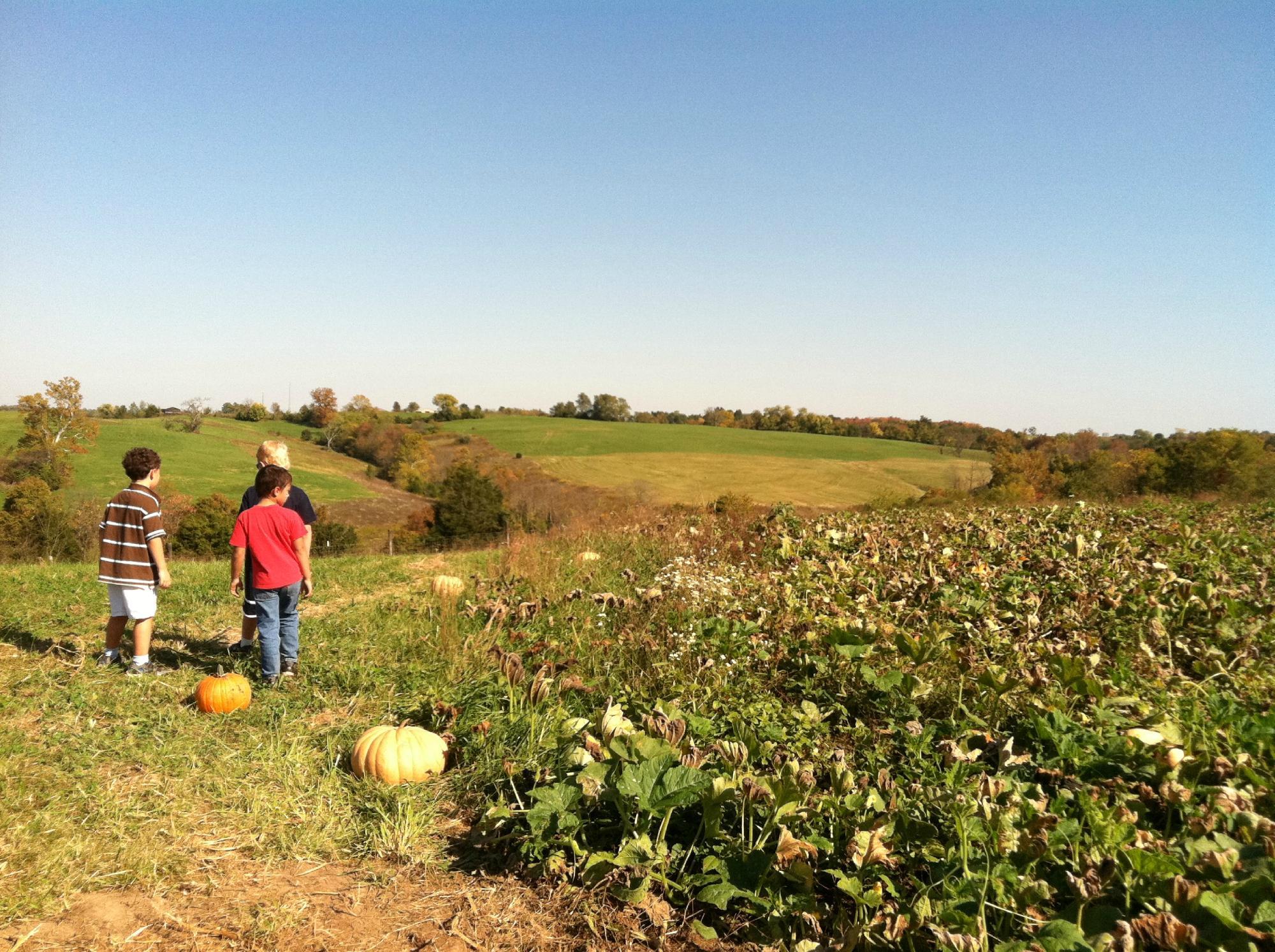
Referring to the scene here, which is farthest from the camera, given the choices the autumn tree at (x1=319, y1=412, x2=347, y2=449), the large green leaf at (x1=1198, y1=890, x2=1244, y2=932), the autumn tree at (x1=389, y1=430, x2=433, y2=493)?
the autumn tree at (x1=319, y1=412, x2=347, y2=449)

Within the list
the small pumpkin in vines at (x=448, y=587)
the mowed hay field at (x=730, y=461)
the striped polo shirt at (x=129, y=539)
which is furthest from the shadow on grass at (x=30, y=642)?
the mowed hay field at (x=730, y=461)

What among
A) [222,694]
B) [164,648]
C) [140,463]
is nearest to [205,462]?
[164,648]

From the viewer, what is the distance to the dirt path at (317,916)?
2670 millimetres

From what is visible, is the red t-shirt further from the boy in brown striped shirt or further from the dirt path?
the dirt path

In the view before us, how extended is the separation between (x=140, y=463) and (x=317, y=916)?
3930 mm

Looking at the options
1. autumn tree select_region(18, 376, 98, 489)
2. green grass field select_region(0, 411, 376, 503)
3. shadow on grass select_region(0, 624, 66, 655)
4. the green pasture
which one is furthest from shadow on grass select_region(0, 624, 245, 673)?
the green pasture

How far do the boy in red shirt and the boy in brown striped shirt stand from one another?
1.94ft

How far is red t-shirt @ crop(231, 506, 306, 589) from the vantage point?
16.8 ft

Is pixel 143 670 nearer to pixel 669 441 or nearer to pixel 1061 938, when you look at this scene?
pixel 1061 938

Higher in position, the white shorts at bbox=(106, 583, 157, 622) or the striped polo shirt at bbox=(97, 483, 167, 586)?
the striped polo shirt at bbox=(97, 483, 167, 586)

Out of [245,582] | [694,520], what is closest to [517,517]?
[694,520]

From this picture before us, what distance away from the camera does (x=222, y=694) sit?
4648mm

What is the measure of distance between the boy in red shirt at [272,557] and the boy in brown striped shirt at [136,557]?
1.94ft

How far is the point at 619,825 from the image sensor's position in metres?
3.27
